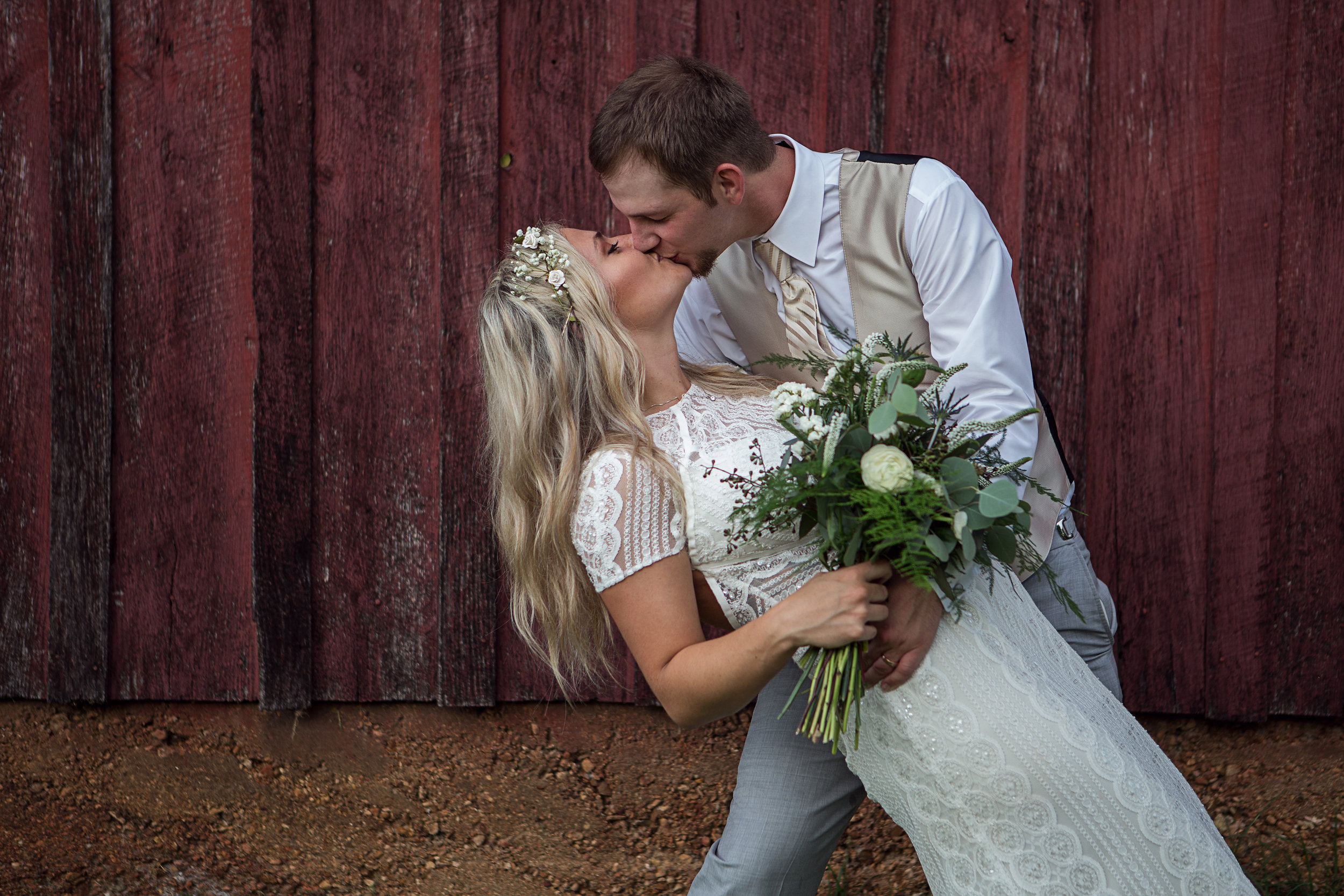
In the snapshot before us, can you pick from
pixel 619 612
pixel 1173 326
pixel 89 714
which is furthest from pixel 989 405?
pixel 89 714

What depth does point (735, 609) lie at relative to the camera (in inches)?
76.2

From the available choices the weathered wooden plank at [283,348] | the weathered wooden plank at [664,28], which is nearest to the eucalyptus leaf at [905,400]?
the weathered wooden plank at [664,28]

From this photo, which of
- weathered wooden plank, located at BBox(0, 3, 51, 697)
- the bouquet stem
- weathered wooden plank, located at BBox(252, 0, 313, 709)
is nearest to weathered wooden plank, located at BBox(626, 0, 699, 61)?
weathered wooden plank, located at BBox(252, 0, 313, 709)

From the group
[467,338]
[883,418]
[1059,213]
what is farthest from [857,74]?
[883,418]

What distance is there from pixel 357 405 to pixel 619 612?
146 centimetres

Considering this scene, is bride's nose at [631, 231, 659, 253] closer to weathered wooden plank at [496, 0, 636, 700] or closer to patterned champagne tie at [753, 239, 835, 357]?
patterned champagne tie at [753, 239, 835, 357]

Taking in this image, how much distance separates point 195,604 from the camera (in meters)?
3.01

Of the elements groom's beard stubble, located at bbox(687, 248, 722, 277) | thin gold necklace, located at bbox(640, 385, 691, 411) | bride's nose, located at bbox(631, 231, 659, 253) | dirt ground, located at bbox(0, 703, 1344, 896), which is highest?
bride's nose, located at bbox(631, 231, 659, 253)

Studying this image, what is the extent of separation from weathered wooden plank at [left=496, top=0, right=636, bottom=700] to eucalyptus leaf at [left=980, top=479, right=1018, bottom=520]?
1674 mm

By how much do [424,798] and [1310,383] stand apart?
9.61 feet

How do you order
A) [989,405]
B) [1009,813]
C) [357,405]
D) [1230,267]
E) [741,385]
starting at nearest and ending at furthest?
[1009,813]
[989,405]
[741,385]
[1230,267]
[357,405]

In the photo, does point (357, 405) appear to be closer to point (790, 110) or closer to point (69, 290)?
point (69, 290)

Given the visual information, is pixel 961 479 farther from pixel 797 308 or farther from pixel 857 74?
pixel 857 74

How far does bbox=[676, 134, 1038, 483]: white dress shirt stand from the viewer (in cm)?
206
